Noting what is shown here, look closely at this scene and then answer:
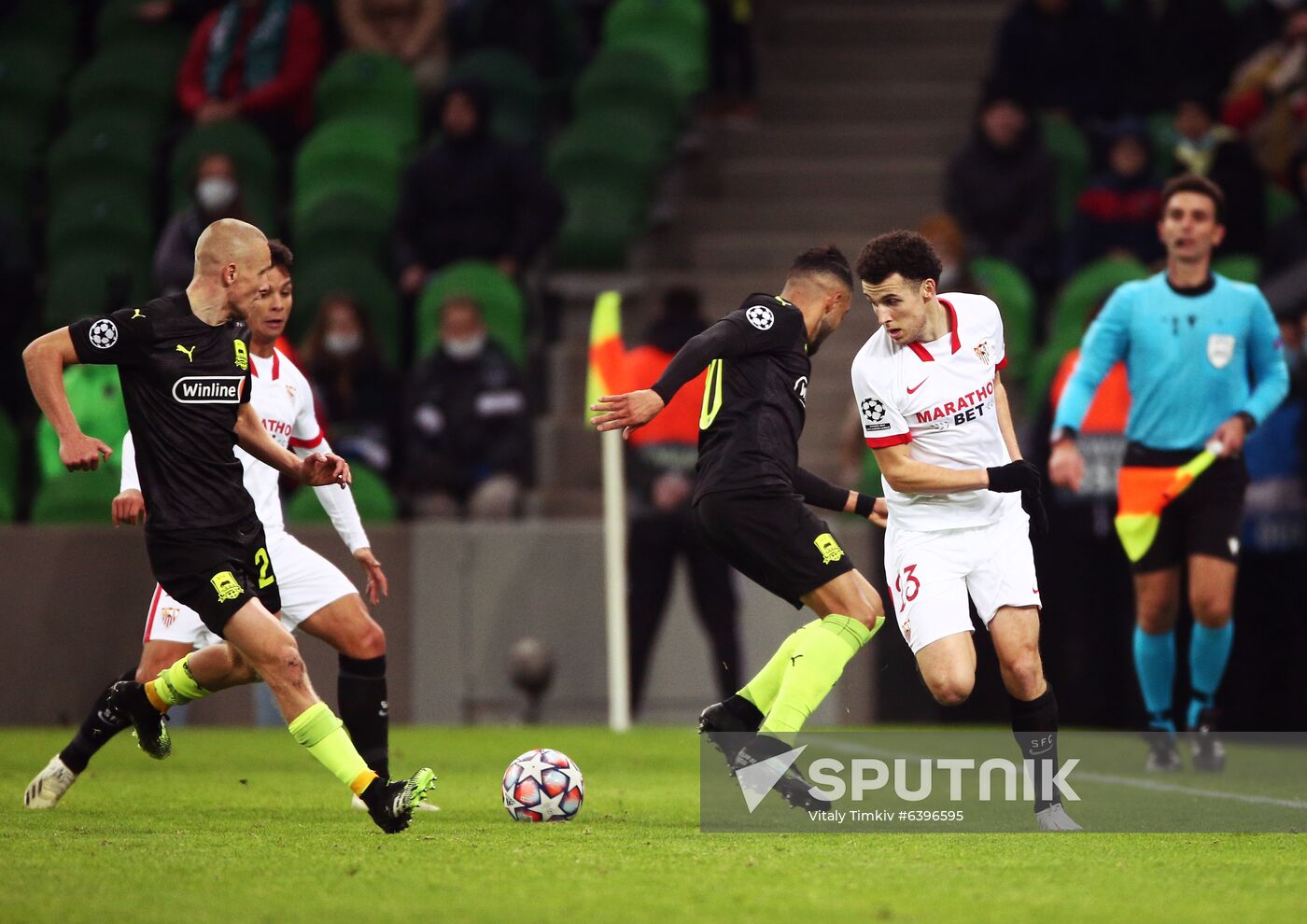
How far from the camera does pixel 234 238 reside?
6504 mm

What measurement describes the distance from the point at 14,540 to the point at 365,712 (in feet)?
17.4

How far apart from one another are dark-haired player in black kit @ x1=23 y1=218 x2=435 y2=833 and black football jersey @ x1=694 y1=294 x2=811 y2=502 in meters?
1.28

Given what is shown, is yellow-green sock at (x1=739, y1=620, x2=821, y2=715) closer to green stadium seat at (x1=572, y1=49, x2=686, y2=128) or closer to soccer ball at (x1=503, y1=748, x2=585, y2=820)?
soccer ball at (x1=503, y1=748, x2=585, y2=820)

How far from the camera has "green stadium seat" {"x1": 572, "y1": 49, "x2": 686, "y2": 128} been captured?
49.6ft

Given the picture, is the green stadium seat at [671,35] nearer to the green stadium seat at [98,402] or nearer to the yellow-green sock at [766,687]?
the green stadium seat at [98,402]

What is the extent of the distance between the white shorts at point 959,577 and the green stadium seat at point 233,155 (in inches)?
355

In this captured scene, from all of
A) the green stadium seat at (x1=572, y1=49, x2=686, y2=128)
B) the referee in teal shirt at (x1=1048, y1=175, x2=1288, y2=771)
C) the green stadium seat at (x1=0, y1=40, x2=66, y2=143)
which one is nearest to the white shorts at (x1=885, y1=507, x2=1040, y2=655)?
the referee in teal shirt at (x1=1048, y1=175, x2=1288, y2=771)

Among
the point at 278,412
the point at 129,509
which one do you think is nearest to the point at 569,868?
the point at 129,509

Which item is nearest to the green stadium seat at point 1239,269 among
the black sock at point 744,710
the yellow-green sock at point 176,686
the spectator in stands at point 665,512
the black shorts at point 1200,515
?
the spectator in stands at point 665,512

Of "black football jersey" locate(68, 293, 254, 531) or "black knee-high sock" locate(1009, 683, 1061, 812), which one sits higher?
"black football jersey" locate(68, 293, 254, 531)

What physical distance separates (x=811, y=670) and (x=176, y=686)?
2218mm

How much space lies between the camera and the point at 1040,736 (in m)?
6.60

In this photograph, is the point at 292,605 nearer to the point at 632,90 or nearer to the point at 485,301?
the point at 485,301

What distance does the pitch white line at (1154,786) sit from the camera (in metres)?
7.66
